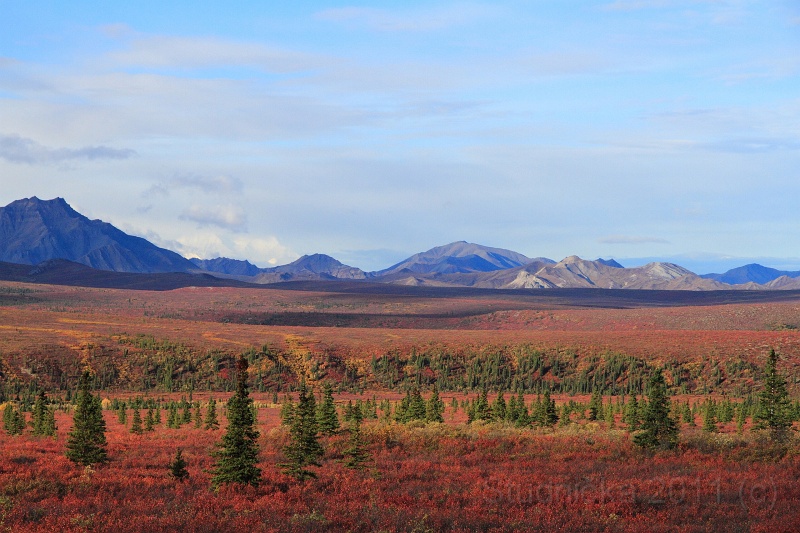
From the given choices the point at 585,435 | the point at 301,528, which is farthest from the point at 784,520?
the point at 585,435

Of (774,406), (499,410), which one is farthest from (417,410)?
(774,406)

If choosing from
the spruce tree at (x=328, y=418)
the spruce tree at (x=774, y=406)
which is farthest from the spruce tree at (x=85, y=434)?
the spruce tree at (x=774, y=406)

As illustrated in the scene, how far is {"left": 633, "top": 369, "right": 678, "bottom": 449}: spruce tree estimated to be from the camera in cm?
2861

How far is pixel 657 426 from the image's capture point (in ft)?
95.5

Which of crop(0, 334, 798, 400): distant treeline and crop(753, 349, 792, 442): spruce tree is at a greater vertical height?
crop(753, 349, 792, 442): spruce tree

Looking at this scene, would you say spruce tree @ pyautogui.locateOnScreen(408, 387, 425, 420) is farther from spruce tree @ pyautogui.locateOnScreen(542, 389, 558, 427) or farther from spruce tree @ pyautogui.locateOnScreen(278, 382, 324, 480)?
spruce tree @ pyautogui.locateOnScreen(278, 382, 324, 480)

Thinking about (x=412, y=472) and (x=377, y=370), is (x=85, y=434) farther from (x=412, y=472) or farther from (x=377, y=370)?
(x=377, y=370)

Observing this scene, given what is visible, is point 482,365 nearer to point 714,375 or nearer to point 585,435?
point 714,375

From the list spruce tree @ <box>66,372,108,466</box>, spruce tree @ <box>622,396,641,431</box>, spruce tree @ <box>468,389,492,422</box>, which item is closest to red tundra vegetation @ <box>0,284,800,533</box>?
spruce tree @ <box>66,372,108,466</box>

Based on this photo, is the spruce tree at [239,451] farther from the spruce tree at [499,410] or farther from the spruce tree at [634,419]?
the spruce tree at [499,410]

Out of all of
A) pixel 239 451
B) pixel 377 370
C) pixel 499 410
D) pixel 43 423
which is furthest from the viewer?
pixel 377 370

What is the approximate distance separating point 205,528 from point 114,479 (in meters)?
7.84

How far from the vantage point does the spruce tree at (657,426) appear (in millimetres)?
28609

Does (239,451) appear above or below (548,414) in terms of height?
Result: above
